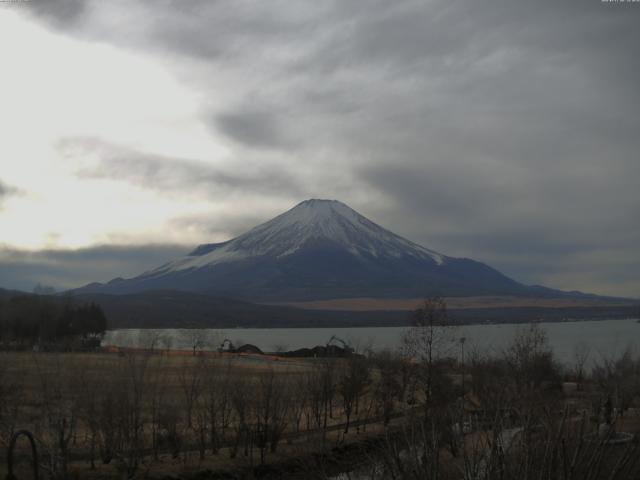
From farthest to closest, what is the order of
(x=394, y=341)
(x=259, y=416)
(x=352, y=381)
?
→ 1. (x=394, y=341)
2. (x=352, y=381)
3. (x=259, y=416)

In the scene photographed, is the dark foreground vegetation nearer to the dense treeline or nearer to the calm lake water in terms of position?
the calm lake water

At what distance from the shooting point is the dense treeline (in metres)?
77.1

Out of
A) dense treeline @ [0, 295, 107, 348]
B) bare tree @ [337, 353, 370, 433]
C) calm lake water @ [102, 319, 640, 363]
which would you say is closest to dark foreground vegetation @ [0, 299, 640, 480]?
bare tree @ [337, 353, 370, 433]

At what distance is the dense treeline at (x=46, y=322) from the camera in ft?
253

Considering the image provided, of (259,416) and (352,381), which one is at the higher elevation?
(352,381)

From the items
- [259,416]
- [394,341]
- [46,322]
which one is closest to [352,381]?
[259,416]

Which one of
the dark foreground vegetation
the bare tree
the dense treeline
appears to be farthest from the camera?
the dense treeline

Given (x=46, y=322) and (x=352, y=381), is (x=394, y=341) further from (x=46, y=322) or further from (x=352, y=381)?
(x=352, y=381)

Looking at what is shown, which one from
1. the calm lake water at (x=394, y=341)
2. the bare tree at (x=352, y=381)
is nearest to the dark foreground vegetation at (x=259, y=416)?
the bare tree at (x=352, y=381)

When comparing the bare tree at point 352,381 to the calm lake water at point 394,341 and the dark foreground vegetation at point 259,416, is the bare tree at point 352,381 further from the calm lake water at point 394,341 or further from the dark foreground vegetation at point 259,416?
the calm lake water at point 394,341

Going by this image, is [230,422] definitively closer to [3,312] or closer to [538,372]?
[538,372]

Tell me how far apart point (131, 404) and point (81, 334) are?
6574cm

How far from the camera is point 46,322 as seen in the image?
8138 cm

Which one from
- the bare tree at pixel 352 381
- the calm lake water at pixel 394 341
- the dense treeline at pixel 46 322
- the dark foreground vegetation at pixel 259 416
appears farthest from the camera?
the dense treeline at pixel 46 322
